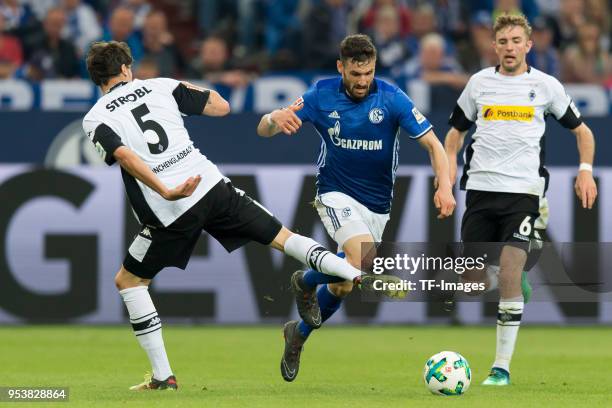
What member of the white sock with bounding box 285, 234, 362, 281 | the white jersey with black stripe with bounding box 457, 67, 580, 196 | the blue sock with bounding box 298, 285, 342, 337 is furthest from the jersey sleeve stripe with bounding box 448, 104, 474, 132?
the white sock with bounding box 285, 234, 362, 281

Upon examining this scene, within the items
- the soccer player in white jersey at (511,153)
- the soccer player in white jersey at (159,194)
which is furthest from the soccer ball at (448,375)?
the soccer player in white jersey at (511,153)

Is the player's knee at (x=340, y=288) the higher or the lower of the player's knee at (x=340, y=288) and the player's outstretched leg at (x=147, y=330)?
the higher

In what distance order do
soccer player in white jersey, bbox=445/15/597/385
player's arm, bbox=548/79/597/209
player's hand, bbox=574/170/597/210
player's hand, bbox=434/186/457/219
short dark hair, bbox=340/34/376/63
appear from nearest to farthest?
player's hand, bbox=434/186/457/219, short dark hair, bbox=340/34/376/63, player's hand, bbox=574/170/597/210, soccer player in white jersey, bbox=445/15/597/385, player's arm, bbox=548/79/597/209

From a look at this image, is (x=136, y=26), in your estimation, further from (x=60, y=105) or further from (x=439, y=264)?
(x=439, y=264)

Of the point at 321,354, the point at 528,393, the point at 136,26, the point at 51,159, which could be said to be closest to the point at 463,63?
the point at 136,26

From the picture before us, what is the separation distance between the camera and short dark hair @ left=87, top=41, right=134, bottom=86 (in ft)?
28.9

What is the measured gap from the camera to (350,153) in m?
9.58

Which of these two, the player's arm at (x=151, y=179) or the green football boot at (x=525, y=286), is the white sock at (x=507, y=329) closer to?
the green football boot at (x=525, y=286)

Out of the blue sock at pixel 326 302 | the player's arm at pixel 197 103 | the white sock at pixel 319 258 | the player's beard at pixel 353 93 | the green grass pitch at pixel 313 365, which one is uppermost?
the player's beard at pixel 353 93

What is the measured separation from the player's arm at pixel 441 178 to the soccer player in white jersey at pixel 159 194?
2.15 feet

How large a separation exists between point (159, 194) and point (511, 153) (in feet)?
8.12

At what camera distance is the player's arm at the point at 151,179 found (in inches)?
333

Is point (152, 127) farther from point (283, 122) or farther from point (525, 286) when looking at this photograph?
point (525, 286)

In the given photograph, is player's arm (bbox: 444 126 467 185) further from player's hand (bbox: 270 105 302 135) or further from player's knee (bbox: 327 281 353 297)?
player's hand (bbox: 270 105 302 135)
